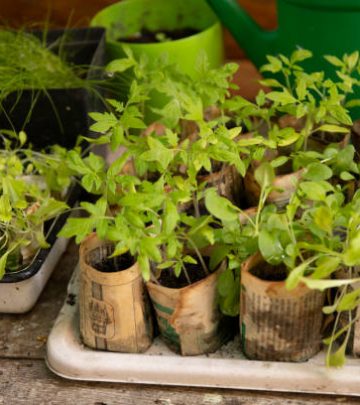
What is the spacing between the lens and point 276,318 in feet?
2.08

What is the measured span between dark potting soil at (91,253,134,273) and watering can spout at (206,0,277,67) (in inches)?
15.3

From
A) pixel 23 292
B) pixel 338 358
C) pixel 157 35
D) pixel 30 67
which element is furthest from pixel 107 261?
pixel 157 35

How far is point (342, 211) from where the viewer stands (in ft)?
2.02

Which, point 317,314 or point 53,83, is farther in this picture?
point 53,83

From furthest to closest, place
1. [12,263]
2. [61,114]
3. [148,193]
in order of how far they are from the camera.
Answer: [61,114] < [12,263] < [148,193]

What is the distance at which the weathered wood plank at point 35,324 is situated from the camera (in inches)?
28.9

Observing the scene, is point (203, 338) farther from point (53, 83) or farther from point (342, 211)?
point (53, 83)

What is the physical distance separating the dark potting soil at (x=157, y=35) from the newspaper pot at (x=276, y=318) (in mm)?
525

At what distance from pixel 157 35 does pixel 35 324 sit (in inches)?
18.9

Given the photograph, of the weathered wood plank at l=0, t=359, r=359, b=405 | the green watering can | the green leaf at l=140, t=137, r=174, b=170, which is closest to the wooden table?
the weathered wood plank at l=0, t=359, r=359, b=405

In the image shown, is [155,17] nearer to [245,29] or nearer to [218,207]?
[245,29]

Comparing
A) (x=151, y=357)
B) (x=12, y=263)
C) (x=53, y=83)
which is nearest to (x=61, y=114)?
(x=53, y=83)

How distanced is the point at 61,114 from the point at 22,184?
138 mm

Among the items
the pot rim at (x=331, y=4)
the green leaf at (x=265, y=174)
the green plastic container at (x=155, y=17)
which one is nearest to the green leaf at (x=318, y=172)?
the green leaf at (x=265, y=174)
